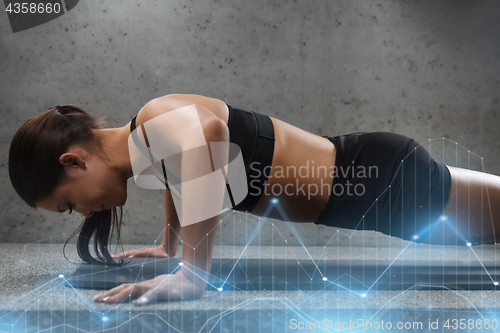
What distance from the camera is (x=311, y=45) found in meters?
1.48

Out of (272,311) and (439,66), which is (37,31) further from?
(439,66)

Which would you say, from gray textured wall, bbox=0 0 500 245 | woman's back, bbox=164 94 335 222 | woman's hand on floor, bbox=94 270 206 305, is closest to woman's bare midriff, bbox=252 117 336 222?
woman's back, bbox=164 94 335 222

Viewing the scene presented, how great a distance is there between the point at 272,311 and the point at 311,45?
1171 mm

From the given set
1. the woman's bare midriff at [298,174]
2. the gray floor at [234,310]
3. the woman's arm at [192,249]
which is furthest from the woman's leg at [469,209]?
the woman's arm at [192,249]

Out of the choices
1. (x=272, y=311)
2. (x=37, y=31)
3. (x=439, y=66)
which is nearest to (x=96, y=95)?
(x=37, y=31)

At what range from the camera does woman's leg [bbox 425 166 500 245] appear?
79 centimetres

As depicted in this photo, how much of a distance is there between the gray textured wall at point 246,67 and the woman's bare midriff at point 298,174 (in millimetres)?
674

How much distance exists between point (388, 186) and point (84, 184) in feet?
2.14

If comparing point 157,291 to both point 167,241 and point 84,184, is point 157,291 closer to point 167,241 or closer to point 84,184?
point 84,184

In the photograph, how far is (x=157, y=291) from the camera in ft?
1.94

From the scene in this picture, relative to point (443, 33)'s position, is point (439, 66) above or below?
below

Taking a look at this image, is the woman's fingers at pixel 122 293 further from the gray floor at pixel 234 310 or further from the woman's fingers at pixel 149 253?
the woman's fingers at pixel 149 253

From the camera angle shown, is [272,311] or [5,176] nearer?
[272,311]

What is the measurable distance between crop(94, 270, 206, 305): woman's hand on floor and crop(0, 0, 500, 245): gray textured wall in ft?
2.84
